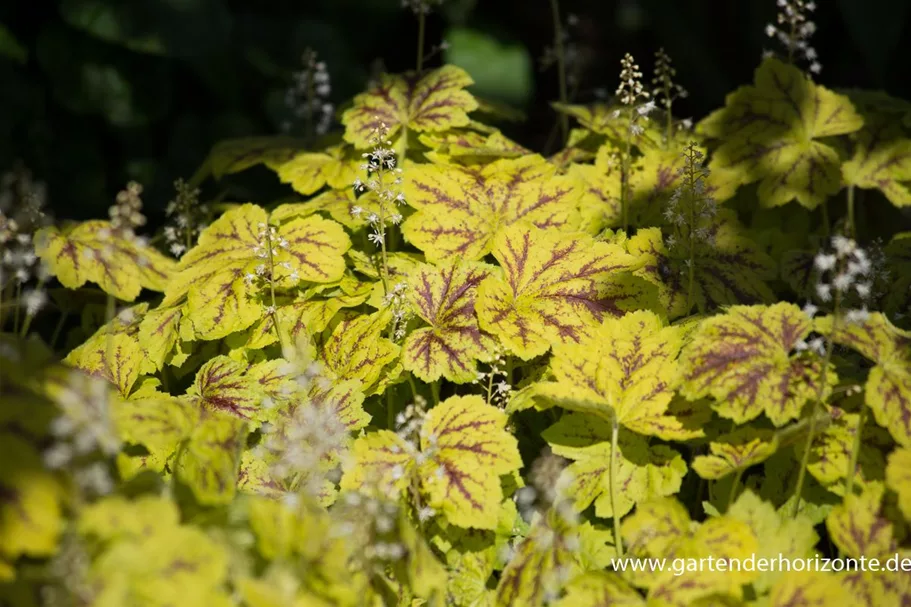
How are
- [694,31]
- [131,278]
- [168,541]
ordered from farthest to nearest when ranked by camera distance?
[694,31], [131,278], [168,541]

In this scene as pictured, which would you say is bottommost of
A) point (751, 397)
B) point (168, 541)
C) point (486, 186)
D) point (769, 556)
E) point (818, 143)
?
point (769, 556)

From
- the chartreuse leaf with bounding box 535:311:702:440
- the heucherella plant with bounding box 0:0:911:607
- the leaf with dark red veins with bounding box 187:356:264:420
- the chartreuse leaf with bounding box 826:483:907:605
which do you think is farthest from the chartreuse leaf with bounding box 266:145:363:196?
the chartreuse leaf with bounding box 826:483:907:605

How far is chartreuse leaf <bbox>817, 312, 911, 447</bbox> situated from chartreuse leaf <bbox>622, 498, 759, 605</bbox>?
0.31 meters

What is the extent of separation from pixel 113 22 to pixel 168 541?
268cm

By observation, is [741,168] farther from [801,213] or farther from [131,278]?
[131,278]

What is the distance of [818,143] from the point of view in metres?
2.54

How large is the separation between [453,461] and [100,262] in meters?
1.09

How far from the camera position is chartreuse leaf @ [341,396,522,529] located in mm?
1662

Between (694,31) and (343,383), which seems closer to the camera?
(343,383)

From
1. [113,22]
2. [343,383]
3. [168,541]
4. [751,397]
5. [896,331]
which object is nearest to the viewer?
[168,541]

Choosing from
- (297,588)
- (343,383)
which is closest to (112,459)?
(297,588)

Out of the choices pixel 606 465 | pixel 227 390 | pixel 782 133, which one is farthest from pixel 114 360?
pixel 782 133

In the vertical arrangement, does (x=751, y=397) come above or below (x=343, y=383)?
above

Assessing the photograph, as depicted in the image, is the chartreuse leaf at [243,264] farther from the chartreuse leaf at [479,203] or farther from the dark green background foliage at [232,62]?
the dark green background foliage at [232,62]
